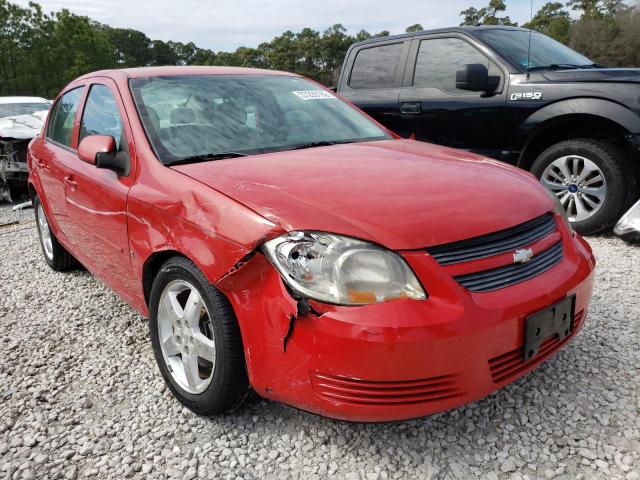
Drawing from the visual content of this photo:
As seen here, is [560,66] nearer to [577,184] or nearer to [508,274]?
[577,184]

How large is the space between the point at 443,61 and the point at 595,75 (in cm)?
139

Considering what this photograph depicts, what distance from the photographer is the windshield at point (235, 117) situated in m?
2.55

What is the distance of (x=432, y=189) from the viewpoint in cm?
210

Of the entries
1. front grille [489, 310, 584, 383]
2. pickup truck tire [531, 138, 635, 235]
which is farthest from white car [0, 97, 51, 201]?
front grille [489, 310, 584, 383]

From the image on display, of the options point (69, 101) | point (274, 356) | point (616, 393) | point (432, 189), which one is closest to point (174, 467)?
point (274, 356)

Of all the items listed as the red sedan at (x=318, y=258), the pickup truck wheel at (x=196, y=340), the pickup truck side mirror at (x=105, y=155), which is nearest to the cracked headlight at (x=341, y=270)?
the red sedan at (x=318, y=258)

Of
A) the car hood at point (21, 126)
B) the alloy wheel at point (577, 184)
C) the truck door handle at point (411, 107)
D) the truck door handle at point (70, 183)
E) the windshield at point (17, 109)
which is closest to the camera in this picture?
the truck door handle at point (70, 183)

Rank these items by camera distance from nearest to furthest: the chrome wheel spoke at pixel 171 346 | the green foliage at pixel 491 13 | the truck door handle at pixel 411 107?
1. the chrome wheel spoke at pixel 171 346
2. the truck door handle at pixel 411 107
3. the green foliage at pixel 491 13

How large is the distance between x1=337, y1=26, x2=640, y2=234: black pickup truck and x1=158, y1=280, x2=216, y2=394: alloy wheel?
11.0 feet

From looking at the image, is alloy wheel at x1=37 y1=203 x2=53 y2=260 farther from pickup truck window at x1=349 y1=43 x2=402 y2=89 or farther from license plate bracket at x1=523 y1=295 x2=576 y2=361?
license plate bracket at x1=523 y1=295 x2=576 y2=361

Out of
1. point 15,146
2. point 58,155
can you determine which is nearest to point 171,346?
point 58,155

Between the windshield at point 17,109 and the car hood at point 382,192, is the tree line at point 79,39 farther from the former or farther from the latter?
the car hood at point 382,192

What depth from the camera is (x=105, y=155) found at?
8.35ft

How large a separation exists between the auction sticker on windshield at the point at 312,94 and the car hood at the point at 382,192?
0.70 meters
